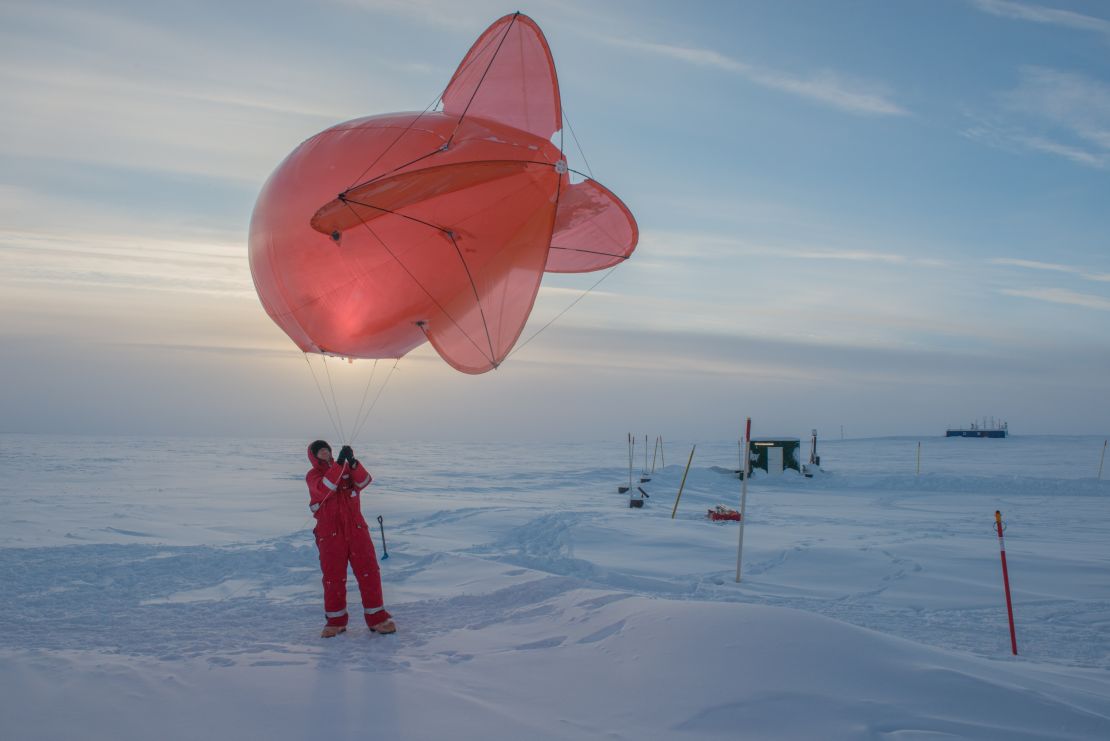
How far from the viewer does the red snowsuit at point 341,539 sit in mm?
6023

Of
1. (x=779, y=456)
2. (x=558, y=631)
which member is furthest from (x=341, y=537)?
(x=779, y=456)

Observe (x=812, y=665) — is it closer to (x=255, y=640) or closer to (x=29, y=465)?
(x=255, y=640)

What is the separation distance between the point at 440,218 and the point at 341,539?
3.14m

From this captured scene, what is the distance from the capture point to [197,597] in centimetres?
766

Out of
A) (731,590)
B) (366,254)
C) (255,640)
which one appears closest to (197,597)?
(255,640)

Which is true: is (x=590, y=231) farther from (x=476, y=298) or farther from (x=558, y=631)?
(x=558, y=631)

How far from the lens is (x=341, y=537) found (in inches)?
247

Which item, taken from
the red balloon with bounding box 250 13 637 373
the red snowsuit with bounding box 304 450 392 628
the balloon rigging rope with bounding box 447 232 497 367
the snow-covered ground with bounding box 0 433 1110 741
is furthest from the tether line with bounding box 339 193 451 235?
the snow-covered ground with bounding box 0 433 1110 741

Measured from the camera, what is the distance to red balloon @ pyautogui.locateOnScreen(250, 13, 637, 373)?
654cm

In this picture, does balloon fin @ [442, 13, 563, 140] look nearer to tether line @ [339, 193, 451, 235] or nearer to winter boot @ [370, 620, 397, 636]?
tether line @ [339, 193, 451, 235]

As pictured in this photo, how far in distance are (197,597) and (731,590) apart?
242 inches

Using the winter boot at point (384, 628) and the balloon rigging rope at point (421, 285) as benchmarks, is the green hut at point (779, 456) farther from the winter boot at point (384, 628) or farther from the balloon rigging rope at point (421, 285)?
the winter boot at point (384, 628)

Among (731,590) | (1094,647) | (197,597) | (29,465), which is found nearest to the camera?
(1094,647)

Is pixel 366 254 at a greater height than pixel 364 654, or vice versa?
pixel 366 254
